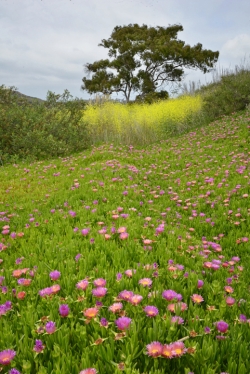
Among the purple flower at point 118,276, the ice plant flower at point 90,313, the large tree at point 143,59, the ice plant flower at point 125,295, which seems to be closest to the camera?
the ice plant flower at point 90,313

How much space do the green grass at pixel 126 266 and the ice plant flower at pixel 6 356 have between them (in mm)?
28

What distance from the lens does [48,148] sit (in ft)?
34.6

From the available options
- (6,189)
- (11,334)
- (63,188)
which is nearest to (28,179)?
(6,189)

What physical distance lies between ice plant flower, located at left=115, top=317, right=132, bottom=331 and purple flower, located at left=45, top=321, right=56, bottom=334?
1.04ft

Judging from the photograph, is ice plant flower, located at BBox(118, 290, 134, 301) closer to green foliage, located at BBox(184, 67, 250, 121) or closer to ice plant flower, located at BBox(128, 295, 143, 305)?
ice plant flower, located at BBox(128, 295, 143, 305)

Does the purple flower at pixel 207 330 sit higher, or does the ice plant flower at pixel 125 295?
the ice plant flower at pixel 125 295

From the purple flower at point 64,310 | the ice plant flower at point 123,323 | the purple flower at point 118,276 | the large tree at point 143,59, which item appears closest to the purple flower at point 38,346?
the purple flower at point 64,310

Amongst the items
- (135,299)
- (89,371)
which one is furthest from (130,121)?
(89,371)

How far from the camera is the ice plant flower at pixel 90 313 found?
5.25ft

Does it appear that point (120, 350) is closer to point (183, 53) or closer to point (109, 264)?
point (109, 264)

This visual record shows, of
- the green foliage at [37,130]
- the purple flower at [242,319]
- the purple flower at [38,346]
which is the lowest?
the purple flower at [242,319]

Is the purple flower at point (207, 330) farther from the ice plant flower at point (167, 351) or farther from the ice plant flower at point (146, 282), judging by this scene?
the ice plant flower at point (146, 282)

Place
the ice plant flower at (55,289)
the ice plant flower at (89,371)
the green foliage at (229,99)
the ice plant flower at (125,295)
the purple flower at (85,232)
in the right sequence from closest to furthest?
the ice plant flower at (89,371) → the ice plant flower at (125,295) → the ice plant flower at (55,289) → the purple flower at (85,232) → the green foliage at (229,99)

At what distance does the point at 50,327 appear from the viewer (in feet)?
4.89
